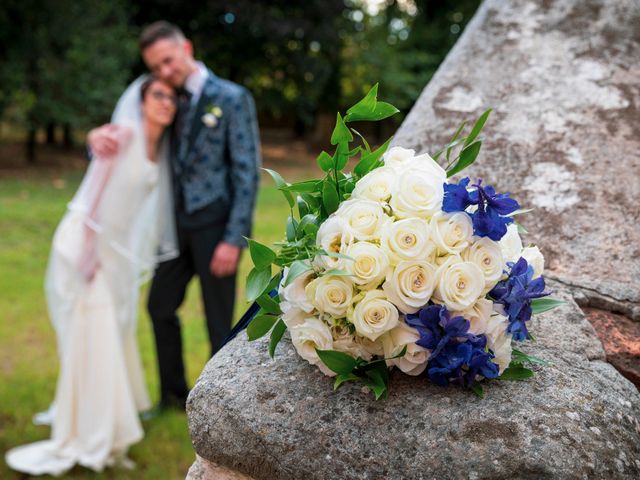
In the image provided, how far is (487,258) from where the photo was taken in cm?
A: 134

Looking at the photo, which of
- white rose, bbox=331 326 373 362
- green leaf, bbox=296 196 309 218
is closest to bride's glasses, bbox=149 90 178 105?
green leaf, bbox=296 196 309 218

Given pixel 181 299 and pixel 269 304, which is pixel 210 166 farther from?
pixel 269 304

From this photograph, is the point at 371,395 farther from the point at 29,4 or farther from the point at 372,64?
the point at 372,64

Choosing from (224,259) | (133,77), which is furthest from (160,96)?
(133,77)

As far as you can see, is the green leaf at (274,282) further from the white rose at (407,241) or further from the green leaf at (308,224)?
the white rose at (407,241)

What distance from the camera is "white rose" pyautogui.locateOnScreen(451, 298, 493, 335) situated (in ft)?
4.36

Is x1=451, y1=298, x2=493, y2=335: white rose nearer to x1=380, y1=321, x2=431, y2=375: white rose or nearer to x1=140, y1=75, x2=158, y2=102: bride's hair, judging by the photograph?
x1=380, y1=321, x2=431, y2=375: white rose

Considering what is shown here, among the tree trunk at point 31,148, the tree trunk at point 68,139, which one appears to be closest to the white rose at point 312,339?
the tree trunk at point 31,148

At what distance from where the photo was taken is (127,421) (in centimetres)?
445

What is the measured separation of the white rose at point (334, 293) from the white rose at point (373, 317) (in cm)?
2

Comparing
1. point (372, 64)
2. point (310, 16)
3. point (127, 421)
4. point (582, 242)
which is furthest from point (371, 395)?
point (372, 64)

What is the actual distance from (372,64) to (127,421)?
64.3ft

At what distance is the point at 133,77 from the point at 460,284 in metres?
19.2

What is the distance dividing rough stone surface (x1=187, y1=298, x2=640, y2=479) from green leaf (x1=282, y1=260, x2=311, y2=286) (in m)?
0.23
